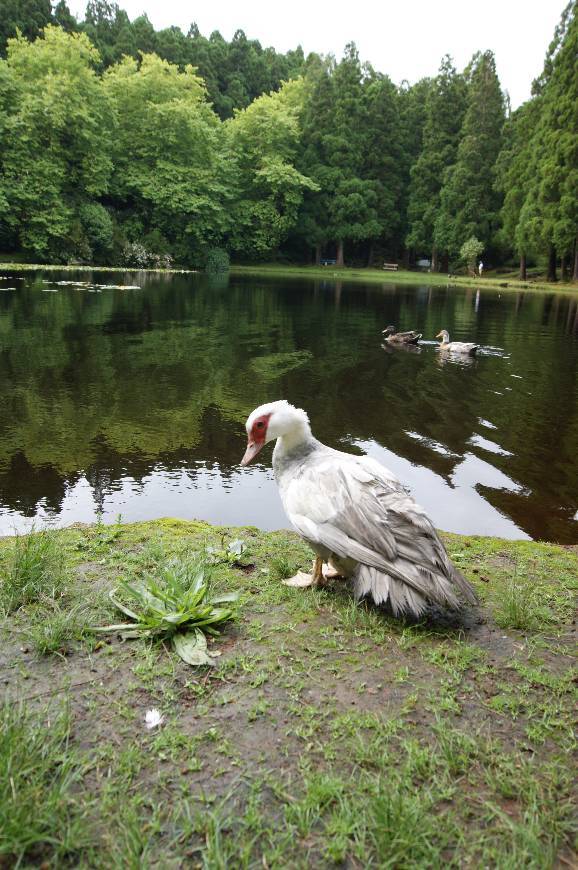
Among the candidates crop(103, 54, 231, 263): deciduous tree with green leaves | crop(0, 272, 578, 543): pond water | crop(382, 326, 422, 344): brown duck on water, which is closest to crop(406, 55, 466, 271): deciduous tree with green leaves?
crop(103, 54, 231, 263): deciduous tree with green leaves

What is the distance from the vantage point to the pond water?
21.6ft

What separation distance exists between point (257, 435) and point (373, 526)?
3.60 feet

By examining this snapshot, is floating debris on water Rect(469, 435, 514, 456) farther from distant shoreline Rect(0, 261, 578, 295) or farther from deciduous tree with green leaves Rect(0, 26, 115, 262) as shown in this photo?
deciduous tree with green leaves Rect(0, 26, 115, 262)

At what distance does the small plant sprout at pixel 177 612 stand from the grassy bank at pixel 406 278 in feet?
147

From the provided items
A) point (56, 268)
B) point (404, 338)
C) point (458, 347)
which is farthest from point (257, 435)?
point (56, 268)

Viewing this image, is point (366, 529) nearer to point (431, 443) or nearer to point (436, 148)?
point (431, 443)

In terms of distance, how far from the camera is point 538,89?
49812 mm

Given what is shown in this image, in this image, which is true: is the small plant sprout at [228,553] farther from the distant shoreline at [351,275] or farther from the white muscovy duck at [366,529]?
the distant shoreline at [351,275]

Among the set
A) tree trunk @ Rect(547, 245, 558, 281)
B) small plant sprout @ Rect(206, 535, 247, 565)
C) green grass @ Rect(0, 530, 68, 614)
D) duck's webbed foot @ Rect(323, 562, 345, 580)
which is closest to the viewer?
green grass @ Rect(0, 530, 68, 614)

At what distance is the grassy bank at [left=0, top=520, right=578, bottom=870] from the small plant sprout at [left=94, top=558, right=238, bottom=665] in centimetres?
9

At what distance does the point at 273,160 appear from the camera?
57.4 meters

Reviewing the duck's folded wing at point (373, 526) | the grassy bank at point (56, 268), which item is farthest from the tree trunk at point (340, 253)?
the duck's folded wing at point (373, 526)

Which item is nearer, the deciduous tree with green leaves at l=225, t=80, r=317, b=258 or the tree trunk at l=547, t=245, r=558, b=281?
the tree trunk at l=547, t=245, r=558, b=281

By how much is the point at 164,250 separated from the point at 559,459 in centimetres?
4873
